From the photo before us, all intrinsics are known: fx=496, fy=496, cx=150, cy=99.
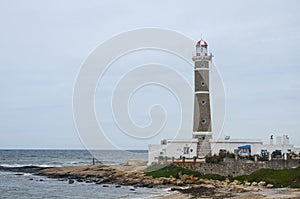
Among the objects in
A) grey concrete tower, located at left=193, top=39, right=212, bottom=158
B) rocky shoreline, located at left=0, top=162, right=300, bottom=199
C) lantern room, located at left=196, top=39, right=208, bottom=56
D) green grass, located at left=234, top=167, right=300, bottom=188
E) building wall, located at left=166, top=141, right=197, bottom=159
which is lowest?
rocky shoreline, located at left=0, top=162, right=300, bottom=199

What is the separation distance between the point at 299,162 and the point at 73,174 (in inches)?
1271

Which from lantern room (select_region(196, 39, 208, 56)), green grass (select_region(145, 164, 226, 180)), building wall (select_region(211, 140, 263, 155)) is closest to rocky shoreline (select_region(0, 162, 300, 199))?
green grass (select_region(145, 164, 226, 180))

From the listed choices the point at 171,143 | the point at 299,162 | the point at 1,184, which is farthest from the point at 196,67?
the point at 1,184

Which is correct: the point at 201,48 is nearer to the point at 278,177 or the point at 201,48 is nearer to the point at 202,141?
the point at 202,141

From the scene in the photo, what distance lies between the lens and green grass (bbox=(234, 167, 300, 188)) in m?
34.8

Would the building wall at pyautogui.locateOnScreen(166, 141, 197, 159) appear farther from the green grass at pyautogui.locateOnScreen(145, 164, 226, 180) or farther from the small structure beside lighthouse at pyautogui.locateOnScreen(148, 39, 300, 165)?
the green grass at pyautogui.locateOnScreen(145, 164, 226, 180)

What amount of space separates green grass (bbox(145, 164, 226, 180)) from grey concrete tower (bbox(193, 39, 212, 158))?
12.4 feet

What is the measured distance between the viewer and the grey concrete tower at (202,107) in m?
48.4

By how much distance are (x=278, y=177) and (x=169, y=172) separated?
12.3m

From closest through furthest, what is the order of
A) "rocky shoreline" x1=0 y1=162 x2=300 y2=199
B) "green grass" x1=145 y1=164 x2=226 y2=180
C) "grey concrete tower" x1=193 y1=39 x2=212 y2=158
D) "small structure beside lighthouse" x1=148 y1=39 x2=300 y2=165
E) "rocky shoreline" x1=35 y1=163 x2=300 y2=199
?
1. "rocky shoreline" x1=0 y1=162 x2=300 y2=199
2. "rocky shoreline" x1=35 y1=163 x2=300 y2=199
3. "green grass" x1=145 y1=164 x2=226 y2=180
4. "small structure beside lighthouse" x1=148 y1=39 x2=300 y2=165
5. "grey concrete tower" x1=193 y1=39 x2=212 y2=158

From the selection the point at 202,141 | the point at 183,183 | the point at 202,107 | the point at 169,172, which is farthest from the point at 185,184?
the point at 202,107

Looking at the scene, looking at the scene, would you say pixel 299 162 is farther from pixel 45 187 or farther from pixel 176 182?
pixel 45 187

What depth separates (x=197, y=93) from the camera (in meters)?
49.0

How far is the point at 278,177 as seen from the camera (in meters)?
36.4
